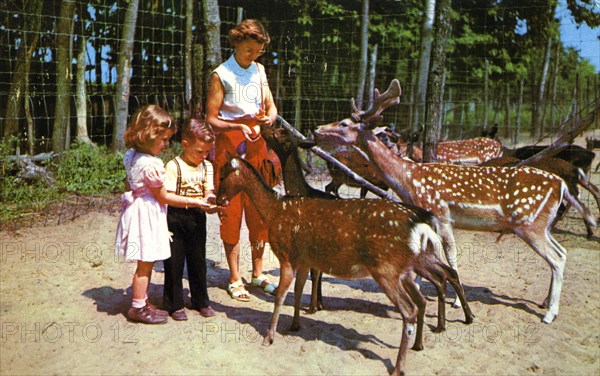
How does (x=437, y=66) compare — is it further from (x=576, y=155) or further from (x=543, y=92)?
(x=543, y=92)

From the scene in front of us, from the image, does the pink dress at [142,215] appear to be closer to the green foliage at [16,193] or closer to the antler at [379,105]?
the antler at [379,105]

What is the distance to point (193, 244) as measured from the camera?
14.8 feet

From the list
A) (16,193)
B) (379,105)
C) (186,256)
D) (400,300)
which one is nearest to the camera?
(400,300)

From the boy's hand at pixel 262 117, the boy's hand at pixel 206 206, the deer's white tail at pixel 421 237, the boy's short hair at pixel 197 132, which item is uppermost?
the boy's hand at pixel 262 117

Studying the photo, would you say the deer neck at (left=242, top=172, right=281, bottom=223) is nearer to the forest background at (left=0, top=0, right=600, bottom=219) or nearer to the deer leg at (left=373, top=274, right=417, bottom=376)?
the deer leg at (left=373, top=274, right=417, bottom=376)

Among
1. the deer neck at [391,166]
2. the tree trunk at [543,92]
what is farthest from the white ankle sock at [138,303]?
the tree trunk at [543,92]

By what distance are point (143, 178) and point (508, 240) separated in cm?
494

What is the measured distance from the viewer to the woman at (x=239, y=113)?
185 inches

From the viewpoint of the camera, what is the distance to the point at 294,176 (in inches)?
197

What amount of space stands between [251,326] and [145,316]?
0.77m

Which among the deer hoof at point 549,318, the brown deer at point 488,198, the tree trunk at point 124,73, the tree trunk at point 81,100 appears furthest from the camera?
the tree trunk at point 81,100

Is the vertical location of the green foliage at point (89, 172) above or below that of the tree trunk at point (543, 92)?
below

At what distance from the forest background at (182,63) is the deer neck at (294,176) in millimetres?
3459

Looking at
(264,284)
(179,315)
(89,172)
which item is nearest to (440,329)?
(264,284)
